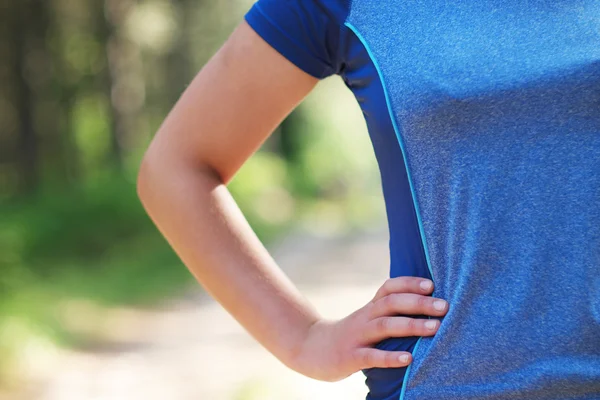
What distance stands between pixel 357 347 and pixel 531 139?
1.60 feet

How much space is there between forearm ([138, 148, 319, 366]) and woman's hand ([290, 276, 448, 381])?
0.17 ft

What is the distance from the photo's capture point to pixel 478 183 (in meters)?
1.28

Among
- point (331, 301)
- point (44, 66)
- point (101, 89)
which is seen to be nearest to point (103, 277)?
point (331, 301)

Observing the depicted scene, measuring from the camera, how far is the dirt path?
6.57 m

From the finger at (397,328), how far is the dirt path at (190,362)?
15.6 ft

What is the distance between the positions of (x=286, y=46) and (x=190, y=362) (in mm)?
6303

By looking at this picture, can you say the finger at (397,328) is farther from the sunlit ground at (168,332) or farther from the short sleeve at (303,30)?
the sunlit ground at (168,332)

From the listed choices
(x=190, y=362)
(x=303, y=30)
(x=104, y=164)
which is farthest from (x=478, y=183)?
(x=104, y=164)

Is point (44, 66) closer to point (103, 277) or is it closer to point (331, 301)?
point (103, 277)

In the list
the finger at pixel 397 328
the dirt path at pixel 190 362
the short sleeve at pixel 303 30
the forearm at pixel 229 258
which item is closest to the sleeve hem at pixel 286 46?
the short sleeve at pixel 303 30

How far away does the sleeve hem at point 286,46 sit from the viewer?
155cm

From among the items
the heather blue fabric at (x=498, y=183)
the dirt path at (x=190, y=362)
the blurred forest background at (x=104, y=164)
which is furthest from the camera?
the blurred forest background at (x=104, y=164)

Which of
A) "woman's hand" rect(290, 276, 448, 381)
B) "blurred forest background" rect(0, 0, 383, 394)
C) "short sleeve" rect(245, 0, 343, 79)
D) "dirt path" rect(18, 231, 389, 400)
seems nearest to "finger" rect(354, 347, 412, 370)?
"woman's hand" rect(290, 276, 448, 381)

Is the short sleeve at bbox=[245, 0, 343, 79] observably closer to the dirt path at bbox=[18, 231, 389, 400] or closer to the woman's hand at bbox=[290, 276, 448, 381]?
the woman's hand at bbox=[290, 276, 448, 381]
